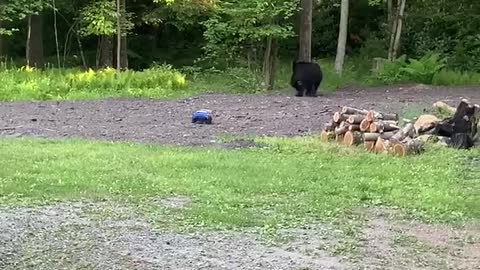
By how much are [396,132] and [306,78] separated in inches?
256

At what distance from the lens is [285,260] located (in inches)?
180

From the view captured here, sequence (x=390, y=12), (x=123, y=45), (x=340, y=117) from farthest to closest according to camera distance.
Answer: (x=390, y=12)
(x=123, y=45)
(x=340, y=117)

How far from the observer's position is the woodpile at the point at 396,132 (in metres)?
8.49

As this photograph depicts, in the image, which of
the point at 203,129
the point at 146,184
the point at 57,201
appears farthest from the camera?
the point at 203,129

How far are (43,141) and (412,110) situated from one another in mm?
5778

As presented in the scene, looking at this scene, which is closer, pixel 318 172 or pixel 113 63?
pixel 318 172

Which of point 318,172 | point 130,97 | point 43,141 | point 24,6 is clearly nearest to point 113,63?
point 24,6

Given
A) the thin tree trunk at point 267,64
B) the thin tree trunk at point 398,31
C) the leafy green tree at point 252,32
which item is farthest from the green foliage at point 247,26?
the thin tree trunk at point 398,31

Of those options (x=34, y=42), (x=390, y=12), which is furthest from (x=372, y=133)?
(x=390, y=12)

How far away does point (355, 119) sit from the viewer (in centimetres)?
898

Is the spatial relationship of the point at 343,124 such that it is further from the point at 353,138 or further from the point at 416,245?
the point at 416,245

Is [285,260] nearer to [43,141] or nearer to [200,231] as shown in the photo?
[200,231]

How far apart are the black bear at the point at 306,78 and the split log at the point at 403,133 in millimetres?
6202

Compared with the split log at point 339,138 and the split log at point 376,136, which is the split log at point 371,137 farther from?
the split log at point 339,138
